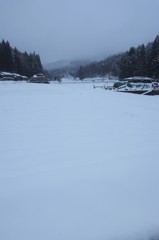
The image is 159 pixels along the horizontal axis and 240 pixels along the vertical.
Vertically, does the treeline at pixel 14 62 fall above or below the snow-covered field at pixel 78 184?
above

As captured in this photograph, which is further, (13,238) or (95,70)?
(95,70)

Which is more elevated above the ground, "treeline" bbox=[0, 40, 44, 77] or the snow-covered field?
"treeline" bbox=[0, 40, 44, 77]

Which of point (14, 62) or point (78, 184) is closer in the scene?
point (78, 184)

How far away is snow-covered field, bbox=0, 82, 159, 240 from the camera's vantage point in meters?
2.17

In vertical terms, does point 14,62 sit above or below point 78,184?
above

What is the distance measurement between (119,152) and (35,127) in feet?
8.86

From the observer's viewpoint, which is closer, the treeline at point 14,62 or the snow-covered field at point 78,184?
the snow-covered field at point 78,184

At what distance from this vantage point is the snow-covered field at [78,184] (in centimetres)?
217

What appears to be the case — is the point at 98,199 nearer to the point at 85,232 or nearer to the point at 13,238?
the point at 85,232

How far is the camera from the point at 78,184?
2.92 meters

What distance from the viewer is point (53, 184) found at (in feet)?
9.56

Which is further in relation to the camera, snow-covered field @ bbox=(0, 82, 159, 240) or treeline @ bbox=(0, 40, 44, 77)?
treeline @ bbox=(0, 40, 44, 77)

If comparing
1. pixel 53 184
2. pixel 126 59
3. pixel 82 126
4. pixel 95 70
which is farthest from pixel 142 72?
pixel 95 70

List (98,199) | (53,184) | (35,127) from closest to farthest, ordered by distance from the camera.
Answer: (98,199), (53,184), (35,127)
